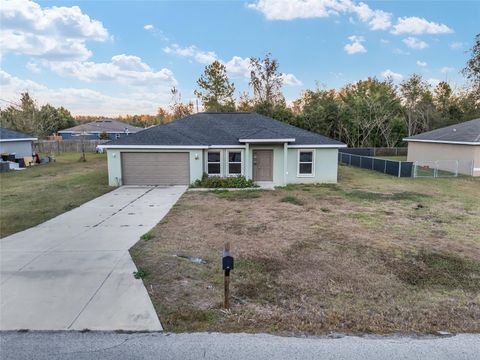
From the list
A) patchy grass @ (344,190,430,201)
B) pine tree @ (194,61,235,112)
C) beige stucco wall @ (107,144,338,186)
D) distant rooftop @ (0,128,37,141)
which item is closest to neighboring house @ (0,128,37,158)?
distant rooftop @ (0,128,37,141)

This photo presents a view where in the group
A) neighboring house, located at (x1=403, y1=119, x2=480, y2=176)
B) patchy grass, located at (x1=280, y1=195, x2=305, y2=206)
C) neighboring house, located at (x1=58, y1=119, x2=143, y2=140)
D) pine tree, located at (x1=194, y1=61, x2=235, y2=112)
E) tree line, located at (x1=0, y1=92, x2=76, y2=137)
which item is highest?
pine tree, located at (x1=194, y1=61, x2=235, y2=112)

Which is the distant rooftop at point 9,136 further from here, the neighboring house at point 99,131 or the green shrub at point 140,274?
the green shrub at point 140,274

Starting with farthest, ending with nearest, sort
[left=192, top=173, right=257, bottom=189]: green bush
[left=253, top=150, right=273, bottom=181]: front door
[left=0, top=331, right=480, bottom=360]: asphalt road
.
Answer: [left=253, top=150, right=273, bottom=181]: front door
[left=192, top=173, right=257, bottom=189]: green bush
[left=0, top=331, right=480, bottom=360]: asphalt road

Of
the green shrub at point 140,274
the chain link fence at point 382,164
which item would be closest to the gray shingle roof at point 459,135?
the chain link fence at point 382,164

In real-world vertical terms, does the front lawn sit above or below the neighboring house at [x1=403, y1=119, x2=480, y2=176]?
below

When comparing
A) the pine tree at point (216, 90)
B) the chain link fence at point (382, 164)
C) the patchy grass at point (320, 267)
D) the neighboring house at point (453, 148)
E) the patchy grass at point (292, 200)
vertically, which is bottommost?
the patchy grass at point (320, 267)

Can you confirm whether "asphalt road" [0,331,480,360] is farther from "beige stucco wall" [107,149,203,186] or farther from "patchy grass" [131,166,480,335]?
"beige stucco wall" [107,149,203,186]

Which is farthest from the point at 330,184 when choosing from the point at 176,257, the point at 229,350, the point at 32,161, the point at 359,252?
the point at 32,161
